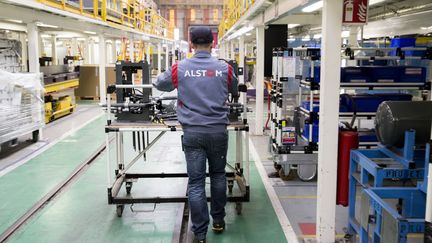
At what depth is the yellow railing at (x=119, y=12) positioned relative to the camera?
10328 millimetres

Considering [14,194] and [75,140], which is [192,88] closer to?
[14,194]

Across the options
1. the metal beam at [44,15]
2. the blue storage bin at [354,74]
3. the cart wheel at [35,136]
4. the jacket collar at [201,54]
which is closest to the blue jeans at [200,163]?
the jacket collar at [201,54]

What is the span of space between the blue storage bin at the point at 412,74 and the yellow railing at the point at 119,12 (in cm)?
636

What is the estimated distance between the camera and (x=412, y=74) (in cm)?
636

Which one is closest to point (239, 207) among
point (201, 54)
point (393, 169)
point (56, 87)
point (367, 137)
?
point (201, 54)

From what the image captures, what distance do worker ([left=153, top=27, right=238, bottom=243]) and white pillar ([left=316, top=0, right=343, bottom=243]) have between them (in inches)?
36.5

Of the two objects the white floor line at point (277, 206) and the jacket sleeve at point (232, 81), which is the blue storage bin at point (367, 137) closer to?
the white floor line at point (277, 206)

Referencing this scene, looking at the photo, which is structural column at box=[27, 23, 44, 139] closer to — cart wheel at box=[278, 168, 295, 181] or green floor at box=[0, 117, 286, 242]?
green floor at box=[0, 117, 286, 242]

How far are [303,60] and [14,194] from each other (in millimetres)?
4630

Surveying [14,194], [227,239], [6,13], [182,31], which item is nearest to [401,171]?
[227,239]

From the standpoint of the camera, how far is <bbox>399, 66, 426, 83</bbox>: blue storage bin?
20.7ft

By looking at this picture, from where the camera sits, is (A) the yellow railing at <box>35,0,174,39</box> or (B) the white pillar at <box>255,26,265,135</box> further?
(A) the yellow railing at <box>35,0,174,39</box>

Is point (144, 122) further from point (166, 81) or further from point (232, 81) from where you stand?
point (232, 81)

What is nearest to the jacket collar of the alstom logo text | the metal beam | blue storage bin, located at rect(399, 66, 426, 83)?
the alstom logo text
